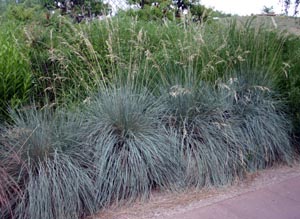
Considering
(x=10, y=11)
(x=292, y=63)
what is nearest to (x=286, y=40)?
(x=292, y=63)

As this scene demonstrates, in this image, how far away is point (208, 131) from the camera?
12.9ft

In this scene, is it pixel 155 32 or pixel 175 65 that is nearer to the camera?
pixel 175 65

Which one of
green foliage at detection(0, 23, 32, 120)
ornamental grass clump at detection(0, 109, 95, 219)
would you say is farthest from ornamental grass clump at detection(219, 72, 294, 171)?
green foliage at detection(0, 23, 32, 120)

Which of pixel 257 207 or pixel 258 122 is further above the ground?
pixel 258 122

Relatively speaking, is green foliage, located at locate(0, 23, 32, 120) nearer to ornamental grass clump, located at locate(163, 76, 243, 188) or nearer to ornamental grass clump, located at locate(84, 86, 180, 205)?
ornamental grass clump, located at locate(84, 86, 180, 205)

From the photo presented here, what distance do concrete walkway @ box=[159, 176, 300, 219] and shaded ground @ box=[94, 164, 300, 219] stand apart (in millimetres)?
22

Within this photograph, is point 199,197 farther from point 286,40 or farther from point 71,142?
point 286,40

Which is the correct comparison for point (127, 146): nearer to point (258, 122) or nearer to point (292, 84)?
point (258, 122)

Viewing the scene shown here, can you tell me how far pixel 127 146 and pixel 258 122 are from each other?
5.74ft

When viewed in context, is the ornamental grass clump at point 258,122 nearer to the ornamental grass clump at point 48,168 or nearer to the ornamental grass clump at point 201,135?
the ornamental grass clump at point 201,135

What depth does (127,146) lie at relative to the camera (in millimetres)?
3539

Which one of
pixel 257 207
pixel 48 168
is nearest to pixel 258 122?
pixel 257 207

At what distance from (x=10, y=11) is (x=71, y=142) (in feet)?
15.1

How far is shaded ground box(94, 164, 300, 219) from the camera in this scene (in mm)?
3178
